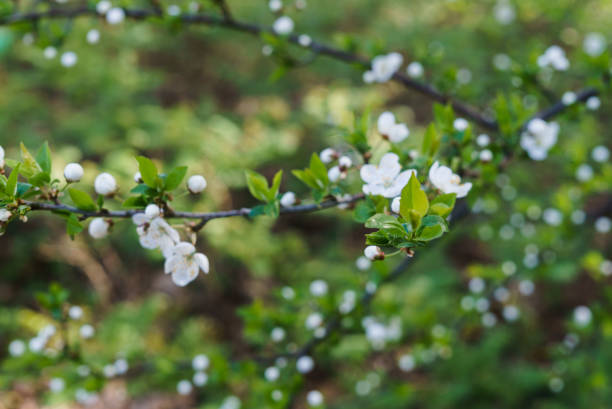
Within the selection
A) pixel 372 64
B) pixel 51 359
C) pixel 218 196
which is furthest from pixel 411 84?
pixel 218 196

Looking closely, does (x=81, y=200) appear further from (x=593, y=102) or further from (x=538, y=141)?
(x=593, y=102)

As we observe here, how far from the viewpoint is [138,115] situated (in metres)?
4.04

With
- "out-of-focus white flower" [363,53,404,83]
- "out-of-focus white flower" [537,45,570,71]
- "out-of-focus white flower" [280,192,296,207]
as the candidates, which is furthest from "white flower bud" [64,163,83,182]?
"out-of-focus white flower" [537,45,570,71]

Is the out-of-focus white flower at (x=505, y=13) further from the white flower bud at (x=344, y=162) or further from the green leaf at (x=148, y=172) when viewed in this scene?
the green leaf at (x=148, y=172)

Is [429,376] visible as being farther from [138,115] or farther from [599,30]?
[138,115]

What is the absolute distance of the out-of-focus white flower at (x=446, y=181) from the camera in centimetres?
97

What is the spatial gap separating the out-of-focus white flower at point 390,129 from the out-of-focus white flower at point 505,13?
337cm

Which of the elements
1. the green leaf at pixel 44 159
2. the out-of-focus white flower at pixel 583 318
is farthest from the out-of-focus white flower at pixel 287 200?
the out-of-focus white flower at pixel 583 318

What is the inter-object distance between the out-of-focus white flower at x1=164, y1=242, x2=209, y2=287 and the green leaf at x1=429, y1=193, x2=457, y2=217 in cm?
48

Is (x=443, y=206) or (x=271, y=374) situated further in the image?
(x=271, y=374)

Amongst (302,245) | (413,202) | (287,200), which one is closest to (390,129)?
(287,200)

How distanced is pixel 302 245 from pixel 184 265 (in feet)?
10.3

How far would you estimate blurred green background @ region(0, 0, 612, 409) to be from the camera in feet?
8.56

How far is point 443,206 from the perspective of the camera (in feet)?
2.76
